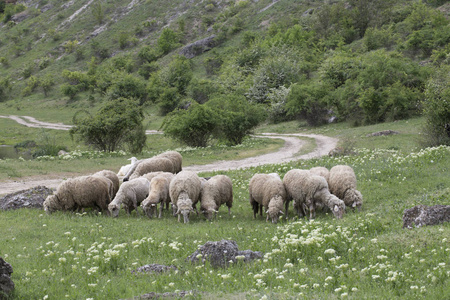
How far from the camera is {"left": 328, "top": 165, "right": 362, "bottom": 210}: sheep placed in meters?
14.0

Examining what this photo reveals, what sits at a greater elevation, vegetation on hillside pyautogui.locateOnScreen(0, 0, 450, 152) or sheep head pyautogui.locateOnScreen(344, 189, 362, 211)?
vegetation on hillside pyautogui.locateOnScreen(0, 0, 450, 152)

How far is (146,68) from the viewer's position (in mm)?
98812

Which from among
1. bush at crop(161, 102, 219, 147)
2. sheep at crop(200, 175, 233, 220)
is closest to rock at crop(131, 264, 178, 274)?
sheep at crop(200, 175, 233, 220)

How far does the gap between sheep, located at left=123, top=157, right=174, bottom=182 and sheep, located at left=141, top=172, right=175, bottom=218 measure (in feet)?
12.9

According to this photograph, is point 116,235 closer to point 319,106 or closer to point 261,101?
point 319,106

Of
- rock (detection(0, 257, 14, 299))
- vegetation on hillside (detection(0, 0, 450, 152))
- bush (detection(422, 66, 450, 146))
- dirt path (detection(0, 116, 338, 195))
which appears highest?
vegetation on hillside (detection(0, 0, 450, 152))

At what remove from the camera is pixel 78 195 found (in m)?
15.0

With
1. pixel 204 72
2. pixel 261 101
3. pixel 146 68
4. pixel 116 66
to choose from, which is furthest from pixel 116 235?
pixel 116 66

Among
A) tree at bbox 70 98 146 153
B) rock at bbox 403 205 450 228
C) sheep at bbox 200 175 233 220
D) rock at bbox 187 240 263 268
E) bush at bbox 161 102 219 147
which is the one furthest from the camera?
bush at bbox 161 102 219 147

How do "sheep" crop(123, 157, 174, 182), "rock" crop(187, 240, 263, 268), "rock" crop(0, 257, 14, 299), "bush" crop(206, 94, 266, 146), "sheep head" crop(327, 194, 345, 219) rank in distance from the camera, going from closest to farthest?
1. "rock" crop(0, 257, 14, 299)
2. "rock" crop(187, 240, 263, 268)
3. "sheep head" crop(327, 194, 345, 219)
4. "sheep" crop(123, 157, 174, 182)
5. "bush" crop(206, 94, 266, 146)

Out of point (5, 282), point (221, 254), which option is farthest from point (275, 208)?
point (5, 282)

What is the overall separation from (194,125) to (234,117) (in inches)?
164

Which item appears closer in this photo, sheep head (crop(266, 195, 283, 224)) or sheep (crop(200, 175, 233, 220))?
sheep head (crop(266, 195, 283, 224))

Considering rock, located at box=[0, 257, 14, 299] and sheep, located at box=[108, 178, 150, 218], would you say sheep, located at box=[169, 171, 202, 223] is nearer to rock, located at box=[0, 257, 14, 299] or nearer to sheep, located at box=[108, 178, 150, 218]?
sheep, located at box=[108, 178, 150, 218]
